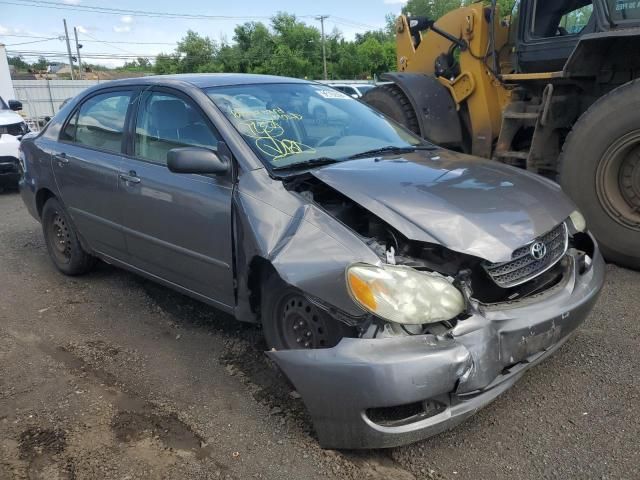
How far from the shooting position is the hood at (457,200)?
255 cm

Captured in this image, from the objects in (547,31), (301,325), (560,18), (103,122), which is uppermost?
(560,18)

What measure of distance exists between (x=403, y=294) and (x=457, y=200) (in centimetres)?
67

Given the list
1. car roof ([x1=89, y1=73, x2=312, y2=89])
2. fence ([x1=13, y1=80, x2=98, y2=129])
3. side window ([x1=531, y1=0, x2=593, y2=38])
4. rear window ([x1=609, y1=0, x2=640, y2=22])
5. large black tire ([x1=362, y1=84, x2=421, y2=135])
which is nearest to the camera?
car roof ([x1=89, y1=73, x2=312, y2=89])

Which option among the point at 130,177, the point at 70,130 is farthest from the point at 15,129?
the point at 130,177

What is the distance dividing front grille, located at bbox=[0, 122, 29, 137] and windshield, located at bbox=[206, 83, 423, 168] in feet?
25.9

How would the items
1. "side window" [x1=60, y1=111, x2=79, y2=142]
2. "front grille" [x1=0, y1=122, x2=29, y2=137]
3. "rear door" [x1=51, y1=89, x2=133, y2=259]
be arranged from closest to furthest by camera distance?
"rear door" [x1=51, y1=89, x2=133, y2=259] → "side window" [x1=60, y1=111, x2=79, y2=142] → "front grille" [x1=0, y1=122, x2=29, y2=137]

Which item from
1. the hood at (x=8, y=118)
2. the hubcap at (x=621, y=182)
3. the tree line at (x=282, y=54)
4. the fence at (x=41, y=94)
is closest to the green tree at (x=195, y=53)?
the tree line at (x=282, y=54)

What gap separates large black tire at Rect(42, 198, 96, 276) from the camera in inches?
188

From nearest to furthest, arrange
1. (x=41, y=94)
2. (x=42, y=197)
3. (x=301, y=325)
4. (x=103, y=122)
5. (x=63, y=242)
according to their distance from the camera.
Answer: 1. (x=301, y=325)
2. (x=103, y=122)
3. (x=63, y=242)
4. (x=42, y=197)
5. (x=41, y=94)

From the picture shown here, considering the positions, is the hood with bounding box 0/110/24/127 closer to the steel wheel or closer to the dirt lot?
the steel wheel

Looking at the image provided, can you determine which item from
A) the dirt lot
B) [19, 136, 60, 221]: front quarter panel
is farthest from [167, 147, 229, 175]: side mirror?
[19, 136, 60, 221]: front quarter panel

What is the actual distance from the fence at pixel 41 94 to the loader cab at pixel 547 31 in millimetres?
22153

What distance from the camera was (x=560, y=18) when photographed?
5.22 meters

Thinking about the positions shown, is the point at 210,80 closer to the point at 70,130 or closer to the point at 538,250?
the point at 70,130
